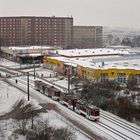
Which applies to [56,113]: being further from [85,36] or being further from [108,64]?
[85,36]

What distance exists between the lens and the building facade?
286 ft

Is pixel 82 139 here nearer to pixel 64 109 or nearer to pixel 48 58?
pixel 64 109

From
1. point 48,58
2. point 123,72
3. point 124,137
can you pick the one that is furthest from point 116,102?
point 48,58

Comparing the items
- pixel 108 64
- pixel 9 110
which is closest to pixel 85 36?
pixel 108 64

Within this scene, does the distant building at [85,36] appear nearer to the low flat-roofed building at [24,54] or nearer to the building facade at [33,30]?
the building facade at [33,30]

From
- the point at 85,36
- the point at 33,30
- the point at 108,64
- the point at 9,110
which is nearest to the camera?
the point at 9,110

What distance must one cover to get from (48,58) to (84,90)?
23282 mm

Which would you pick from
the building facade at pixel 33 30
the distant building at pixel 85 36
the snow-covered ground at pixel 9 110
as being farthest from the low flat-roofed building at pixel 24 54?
the distant building at pixel 85 36

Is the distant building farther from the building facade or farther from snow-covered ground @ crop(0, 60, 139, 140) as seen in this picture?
snow-covered ground @ crop(0, 60, 139, 140)

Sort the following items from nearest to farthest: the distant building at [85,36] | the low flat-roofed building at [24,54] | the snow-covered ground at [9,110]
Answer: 1. the snow-covered ground at [9,110]
2. the low flat-roofed building at [24,54]
3. the distant building at [85,36]

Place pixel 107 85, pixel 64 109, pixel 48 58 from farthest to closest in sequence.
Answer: pixel 48 58, pixel 107 85, pixel 64 109

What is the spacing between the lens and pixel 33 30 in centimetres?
8744

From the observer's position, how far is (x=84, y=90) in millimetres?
31891

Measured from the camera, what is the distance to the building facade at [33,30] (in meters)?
87.3
